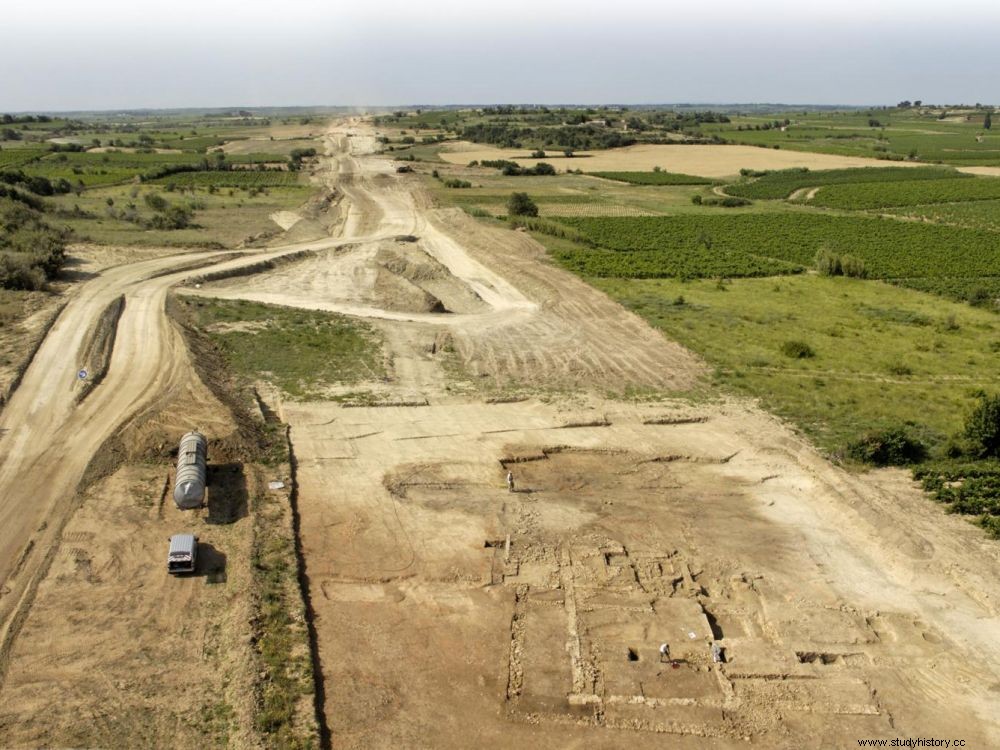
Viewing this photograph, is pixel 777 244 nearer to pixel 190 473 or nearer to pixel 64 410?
pixel 190 473

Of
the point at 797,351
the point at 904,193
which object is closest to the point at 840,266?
the point at 797,351

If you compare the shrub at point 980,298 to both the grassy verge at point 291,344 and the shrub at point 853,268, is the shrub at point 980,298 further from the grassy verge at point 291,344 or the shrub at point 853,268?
the grassy verge at point 291,344

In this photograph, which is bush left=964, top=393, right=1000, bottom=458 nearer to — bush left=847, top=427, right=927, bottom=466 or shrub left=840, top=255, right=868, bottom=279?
bush left=847, top=427, right=927, bottom=466

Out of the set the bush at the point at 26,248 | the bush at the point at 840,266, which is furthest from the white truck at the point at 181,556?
the bush at the point at 840,266

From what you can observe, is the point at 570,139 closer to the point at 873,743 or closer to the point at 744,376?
the point at 744,376

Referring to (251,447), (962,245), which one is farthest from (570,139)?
(251,447)

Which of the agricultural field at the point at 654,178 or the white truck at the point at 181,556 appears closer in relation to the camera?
the white truck at the point at 181,556
